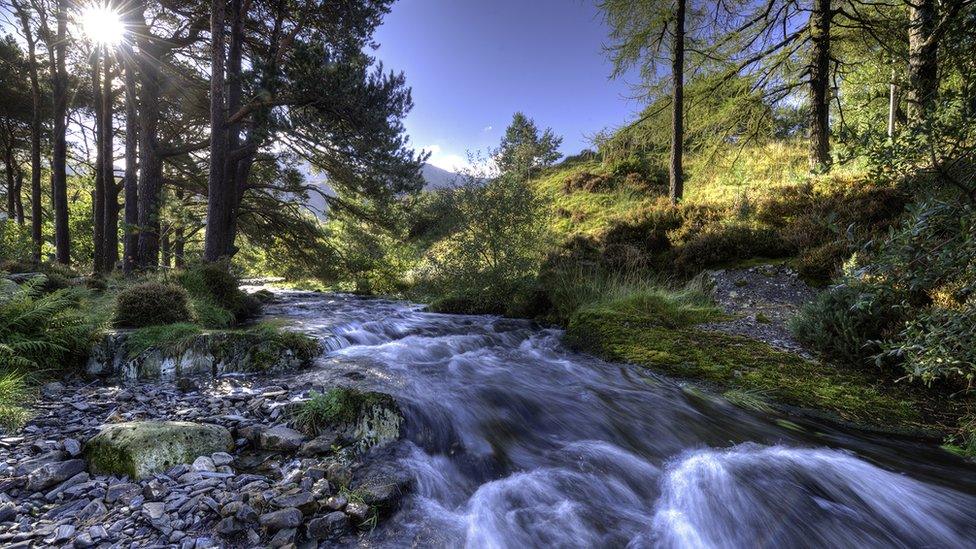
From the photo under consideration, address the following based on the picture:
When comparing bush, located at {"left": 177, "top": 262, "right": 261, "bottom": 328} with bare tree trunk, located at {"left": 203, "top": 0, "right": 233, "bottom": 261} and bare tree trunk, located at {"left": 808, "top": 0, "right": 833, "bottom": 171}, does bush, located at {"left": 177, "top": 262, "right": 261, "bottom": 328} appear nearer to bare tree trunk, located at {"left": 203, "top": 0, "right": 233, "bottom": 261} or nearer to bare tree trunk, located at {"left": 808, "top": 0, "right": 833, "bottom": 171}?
bare tree trunk, located at {"left": 203, "top": 0, "right": 233, "bottom": 261}

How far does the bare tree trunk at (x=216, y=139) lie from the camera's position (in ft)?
29.2

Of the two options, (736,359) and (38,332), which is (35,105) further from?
(736,359)

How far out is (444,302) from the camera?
11.3 m

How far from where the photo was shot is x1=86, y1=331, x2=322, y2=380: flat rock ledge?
15.9 feet

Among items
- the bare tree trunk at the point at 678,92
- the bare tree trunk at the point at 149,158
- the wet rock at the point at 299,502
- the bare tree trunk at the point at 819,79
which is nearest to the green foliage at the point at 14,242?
the bare tree trunk at the point at 149,158

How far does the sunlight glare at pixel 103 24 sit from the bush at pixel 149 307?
8.85m

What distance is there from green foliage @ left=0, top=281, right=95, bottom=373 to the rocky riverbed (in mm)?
1207

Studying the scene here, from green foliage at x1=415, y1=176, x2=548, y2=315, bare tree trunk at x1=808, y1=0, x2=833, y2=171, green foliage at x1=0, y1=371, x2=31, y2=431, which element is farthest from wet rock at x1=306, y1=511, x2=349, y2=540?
bare tree trunk at x1=808, y1=0, x2=833, y2=171

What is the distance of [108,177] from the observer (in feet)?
41.0

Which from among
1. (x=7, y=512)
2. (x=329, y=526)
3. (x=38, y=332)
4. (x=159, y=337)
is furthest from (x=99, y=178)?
(x=329, y=526)

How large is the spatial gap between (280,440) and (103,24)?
46.5 ft

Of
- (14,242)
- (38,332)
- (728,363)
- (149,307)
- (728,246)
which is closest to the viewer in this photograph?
(38,332)

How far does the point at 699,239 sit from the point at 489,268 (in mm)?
5660

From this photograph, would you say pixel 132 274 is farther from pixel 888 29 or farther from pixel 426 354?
pixel 888 29
